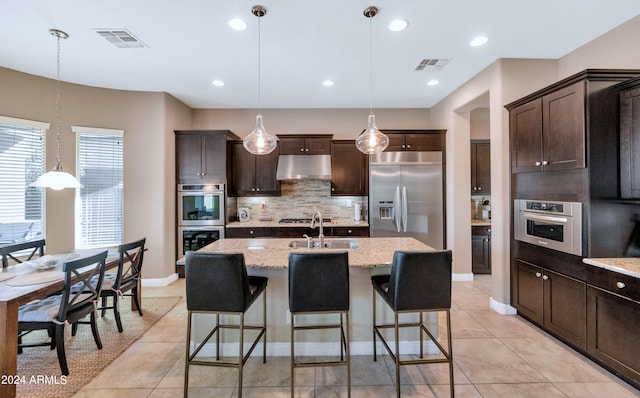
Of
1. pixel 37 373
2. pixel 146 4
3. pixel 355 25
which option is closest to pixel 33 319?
pixel 37 373

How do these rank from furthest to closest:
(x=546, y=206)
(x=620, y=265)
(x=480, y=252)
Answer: (x=480, y=252)
(x=546, y=206)
(x=620, y=265)

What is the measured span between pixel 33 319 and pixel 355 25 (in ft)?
12.3

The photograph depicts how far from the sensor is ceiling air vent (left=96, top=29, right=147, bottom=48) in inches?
109

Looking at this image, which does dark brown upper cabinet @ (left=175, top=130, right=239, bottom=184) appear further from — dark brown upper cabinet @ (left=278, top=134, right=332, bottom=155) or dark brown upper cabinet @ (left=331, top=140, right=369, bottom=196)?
dark brown upper cabinet @ (left=331, top=140, right=369, bottom=196)

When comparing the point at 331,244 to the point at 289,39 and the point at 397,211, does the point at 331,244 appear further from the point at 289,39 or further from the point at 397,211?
the point at 289,39

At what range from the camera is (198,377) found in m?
2.21

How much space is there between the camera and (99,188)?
4.19 meters

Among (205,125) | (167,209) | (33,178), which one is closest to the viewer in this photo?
(33,178)

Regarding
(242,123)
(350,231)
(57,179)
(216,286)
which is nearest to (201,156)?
(242,123)

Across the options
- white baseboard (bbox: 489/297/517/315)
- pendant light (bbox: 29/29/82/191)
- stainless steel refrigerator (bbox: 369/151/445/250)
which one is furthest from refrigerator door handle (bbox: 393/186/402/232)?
pendant light (bbox: 29/29/82/191)

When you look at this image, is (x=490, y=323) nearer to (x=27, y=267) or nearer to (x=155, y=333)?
(x=155, y=333)

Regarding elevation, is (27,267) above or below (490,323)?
above

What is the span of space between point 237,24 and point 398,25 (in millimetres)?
1550

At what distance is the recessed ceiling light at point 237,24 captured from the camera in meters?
2.60
